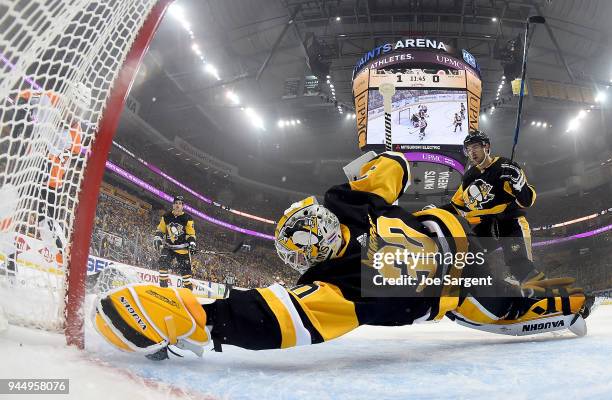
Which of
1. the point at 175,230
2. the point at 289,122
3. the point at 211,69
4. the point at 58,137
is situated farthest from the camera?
the point at 289,122

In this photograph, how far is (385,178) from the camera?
1834 mm

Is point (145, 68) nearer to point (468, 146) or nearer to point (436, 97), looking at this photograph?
point (436, 97)

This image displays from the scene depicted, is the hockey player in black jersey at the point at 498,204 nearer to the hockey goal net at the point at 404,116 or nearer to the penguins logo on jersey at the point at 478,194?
the penguins logo on jersey at the point at 478,194

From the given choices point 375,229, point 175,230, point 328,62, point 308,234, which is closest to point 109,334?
point 308,234

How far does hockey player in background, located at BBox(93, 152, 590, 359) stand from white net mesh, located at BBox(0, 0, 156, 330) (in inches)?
7.8

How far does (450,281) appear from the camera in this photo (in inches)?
71.2

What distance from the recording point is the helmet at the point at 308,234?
60.5 inches

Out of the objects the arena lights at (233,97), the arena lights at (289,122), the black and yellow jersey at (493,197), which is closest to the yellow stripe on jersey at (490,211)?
the black and yellow jersey at (493,197)

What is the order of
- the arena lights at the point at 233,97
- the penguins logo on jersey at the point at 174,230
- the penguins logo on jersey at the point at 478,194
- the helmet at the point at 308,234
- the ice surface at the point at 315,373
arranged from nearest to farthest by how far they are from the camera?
the ice surface at the point at 315,373, the helmet at the point at 308,234, the penguins logo on jersey at the point at 478,194, the penguins logo on jersey at the point at 174,230, the arena lights at the point at 233,97

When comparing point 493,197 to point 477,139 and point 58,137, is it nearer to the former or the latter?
point 477,139

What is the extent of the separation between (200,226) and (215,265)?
4.72 m

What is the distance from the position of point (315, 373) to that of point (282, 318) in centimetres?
19

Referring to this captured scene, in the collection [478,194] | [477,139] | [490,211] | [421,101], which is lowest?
[490,211]

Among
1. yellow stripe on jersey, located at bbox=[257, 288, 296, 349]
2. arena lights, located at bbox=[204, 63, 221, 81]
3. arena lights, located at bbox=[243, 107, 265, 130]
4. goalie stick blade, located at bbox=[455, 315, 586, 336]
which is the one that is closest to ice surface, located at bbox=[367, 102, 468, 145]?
goalie stick blade, located at bbox=[455, 315, 586, 336]
